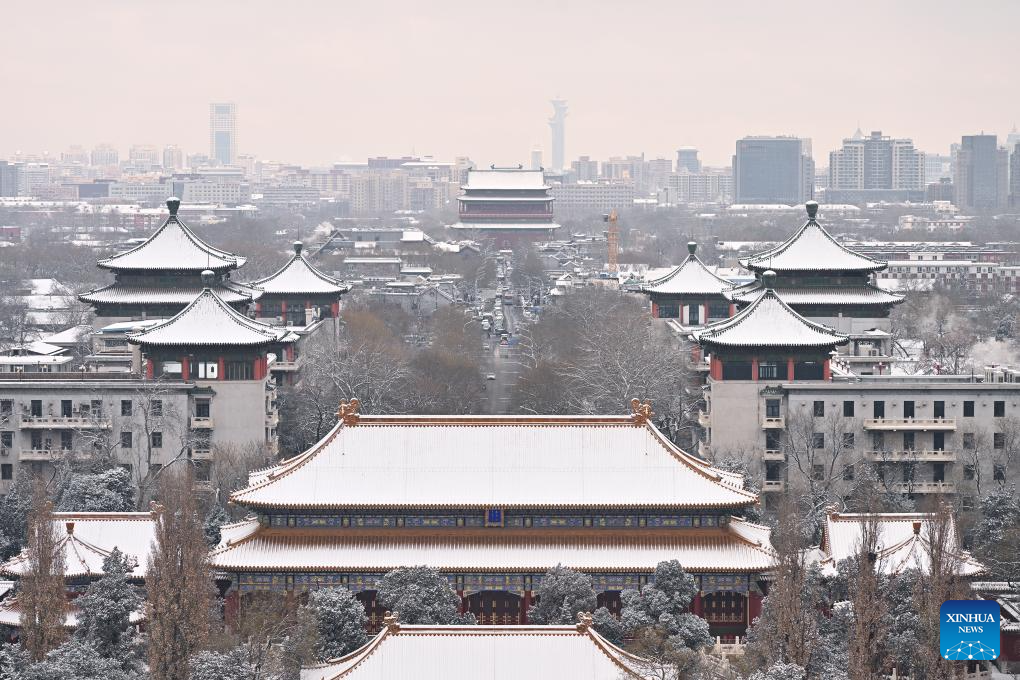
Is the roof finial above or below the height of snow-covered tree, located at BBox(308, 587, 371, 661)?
above

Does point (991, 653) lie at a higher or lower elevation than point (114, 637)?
higher

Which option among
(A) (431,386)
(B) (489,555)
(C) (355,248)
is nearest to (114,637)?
(B) (489,555)

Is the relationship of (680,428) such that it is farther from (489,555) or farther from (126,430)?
(489,555)

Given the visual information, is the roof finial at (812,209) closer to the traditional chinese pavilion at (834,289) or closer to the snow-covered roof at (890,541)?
the traditional chinese pavilion at (834,289)

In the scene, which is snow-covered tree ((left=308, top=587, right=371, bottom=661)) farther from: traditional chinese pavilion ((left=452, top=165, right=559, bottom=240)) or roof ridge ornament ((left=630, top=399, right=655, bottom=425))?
traditional chinese pavilion ((left=452, top=165, right=559, bottom=240))

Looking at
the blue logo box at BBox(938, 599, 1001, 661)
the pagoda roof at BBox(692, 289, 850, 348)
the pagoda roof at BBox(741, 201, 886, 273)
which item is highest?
the pagoda roof at BBox(741, 201, 886, 273)

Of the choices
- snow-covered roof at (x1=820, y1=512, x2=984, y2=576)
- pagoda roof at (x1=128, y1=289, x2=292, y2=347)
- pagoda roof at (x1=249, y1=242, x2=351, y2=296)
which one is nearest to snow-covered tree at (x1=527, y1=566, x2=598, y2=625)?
snow-covered roof at (x1=820, y1=512, x2=984, y2=576)

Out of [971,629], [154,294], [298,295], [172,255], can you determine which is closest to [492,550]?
[971,629]
